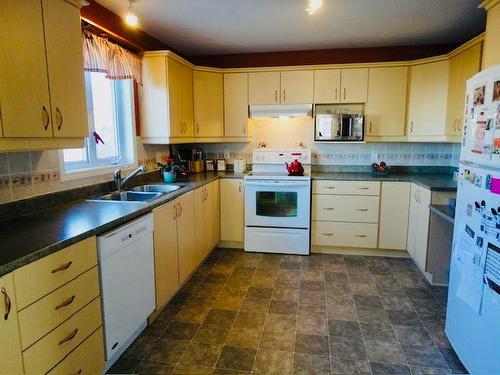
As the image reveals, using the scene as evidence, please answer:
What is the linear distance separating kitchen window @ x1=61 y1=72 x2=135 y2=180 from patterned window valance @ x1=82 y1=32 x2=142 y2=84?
15cm

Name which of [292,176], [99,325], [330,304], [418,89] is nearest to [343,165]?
[292,176]

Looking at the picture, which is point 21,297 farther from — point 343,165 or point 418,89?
point 418,89

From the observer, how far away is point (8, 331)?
47.4 inches

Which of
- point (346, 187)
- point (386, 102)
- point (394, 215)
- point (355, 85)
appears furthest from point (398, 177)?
point (355, 85)

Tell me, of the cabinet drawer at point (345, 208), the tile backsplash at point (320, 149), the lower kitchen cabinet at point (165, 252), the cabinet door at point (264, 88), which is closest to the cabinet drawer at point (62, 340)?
the lower kitchen cabinet at point (165, 252)

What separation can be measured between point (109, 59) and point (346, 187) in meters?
2.60

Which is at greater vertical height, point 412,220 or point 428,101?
point 428,101

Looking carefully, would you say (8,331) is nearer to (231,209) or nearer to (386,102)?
(231,209)

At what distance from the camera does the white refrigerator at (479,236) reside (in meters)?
1.52

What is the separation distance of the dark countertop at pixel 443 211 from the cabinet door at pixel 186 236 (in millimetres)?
2058

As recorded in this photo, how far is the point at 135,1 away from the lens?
247cm

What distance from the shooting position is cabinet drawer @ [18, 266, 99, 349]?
4.24 ft

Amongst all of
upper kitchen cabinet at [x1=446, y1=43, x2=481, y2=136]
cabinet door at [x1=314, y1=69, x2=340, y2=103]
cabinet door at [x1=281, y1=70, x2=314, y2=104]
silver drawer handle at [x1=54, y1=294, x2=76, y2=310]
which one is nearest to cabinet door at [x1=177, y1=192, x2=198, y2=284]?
silver drawer handle at [x1=54, y1=294, x2=76, y2=310]

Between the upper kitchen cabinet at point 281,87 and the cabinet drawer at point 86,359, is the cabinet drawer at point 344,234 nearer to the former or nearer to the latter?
the upper kitchen cabinet at point 281,87
